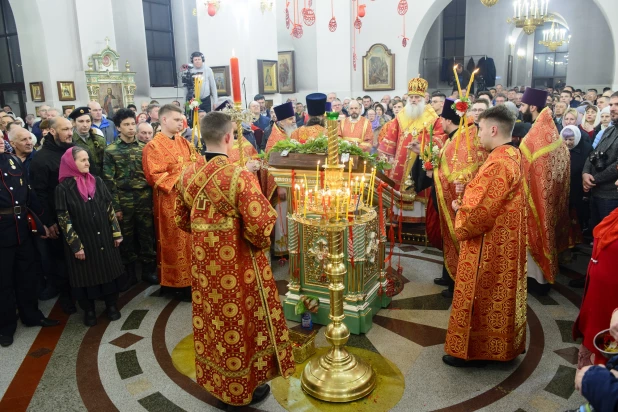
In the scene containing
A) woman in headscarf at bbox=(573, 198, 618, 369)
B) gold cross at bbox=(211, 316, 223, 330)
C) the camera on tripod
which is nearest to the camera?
woman in headscarf at bbox=(573, 198, 618, 369)

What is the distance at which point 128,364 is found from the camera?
3650 millimetres

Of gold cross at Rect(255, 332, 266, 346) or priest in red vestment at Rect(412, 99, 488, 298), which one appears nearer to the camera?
gold cross at Rect(255, 332, 266, 346)

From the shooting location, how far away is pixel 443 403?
3.05 m

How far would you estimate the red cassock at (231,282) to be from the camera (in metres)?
2.69

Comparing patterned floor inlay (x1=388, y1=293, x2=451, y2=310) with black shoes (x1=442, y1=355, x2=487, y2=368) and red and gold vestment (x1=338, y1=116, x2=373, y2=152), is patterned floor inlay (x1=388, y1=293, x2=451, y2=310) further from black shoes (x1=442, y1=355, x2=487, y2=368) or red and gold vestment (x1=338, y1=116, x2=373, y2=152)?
red and gold vestment (x1=338, y1=116, x2=373, y2=152)

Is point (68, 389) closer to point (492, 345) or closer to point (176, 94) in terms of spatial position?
point (492, 345)

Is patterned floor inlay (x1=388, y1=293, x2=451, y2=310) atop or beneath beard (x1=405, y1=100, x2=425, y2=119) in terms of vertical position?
beneath

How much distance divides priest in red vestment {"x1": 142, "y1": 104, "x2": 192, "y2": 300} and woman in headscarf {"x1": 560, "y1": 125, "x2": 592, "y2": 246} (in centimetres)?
398

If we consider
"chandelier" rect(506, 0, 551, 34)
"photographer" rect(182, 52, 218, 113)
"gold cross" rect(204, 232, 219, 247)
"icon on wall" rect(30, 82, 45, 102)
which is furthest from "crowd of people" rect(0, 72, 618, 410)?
"chandelier" rect(506, 0, 551, 34)

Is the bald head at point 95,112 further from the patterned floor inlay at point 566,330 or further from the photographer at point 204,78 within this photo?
the patterned floor inlay at point 566,330

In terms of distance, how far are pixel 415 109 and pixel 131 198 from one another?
3.66 meters

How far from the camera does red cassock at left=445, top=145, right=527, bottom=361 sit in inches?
118

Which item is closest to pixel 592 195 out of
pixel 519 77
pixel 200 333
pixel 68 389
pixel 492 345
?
pixel 492 345

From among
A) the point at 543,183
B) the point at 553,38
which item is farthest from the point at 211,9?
the point at 553,38
